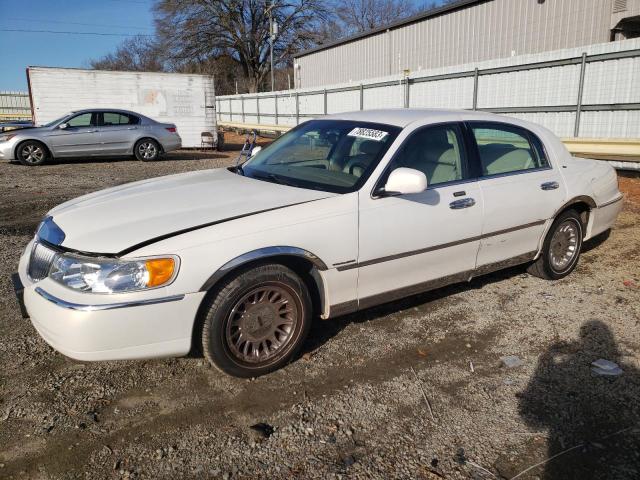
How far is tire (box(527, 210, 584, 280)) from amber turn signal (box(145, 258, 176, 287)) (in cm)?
348

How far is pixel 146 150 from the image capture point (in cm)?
1554

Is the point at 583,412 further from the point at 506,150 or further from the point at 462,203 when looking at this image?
the point at 506,150

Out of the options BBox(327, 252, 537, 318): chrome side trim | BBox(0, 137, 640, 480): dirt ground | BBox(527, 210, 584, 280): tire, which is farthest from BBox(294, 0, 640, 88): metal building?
BBox(0, 137, 640, 480): dirt ground

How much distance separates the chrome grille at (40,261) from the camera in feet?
10.0

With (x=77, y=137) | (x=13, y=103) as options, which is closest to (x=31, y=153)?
(x=77, y=137)

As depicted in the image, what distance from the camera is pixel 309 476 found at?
2.46 m

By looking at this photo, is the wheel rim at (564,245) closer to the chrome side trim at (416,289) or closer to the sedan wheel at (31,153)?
the chrome side trim at (416,289)

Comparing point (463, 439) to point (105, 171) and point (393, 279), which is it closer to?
point (393, 279)

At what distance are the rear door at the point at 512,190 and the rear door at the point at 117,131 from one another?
1273cm

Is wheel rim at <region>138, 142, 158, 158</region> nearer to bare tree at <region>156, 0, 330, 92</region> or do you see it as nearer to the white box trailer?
the white box trailer

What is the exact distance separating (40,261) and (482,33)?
21.1 metres

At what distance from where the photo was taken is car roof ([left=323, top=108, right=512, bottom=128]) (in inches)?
160

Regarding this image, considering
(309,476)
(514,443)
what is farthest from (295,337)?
(514,443)

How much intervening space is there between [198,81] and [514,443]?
19.1 meters
